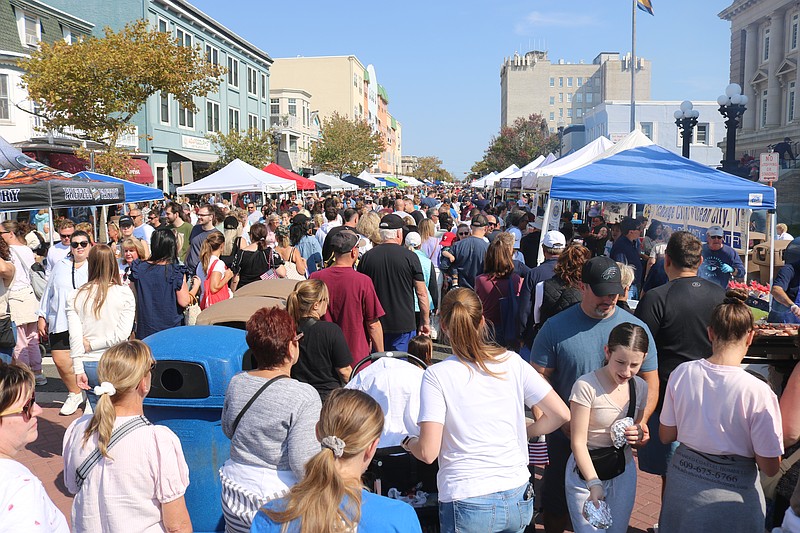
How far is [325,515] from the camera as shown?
78.4 inches

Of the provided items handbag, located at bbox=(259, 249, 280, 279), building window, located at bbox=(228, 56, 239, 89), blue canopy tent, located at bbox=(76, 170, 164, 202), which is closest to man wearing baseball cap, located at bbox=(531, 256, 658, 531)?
handbag, located at bbox=(259, 249, 280, 279)

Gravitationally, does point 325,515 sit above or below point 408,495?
above

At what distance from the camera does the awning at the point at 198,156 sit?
114ft

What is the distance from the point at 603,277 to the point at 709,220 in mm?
8062

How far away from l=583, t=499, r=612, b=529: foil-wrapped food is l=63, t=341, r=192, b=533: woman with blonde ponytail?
1808 millimetres

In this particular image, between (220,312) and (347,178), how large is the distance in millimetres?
27740

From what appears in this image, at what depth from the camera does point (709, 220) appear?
35.2 feet

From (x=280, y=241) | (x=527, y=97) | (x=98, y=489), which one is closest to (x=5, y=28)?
(x=280, y=241)

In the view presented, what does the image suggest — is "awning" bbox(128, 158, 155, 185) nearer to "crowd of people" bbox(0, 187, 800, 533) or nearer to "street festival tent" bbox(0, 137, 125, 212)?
"street festival tent" bbox(0, 137, 125, 212)

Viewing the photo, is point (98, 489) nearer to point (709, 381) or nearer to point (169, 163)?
point (709, 381)

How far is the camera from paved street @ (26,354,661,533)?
4816 mm

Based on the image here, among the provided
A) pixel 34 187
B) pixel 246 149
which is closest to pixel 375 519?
pixel 34 187

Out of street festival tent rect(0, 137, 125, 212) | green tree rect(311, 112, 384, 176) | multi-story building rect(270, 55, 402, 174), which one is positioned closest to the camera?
street festival tent rect(0, 137, 125, 212)

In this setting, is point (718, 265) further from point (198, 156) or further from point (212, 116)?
point (212, 116)
